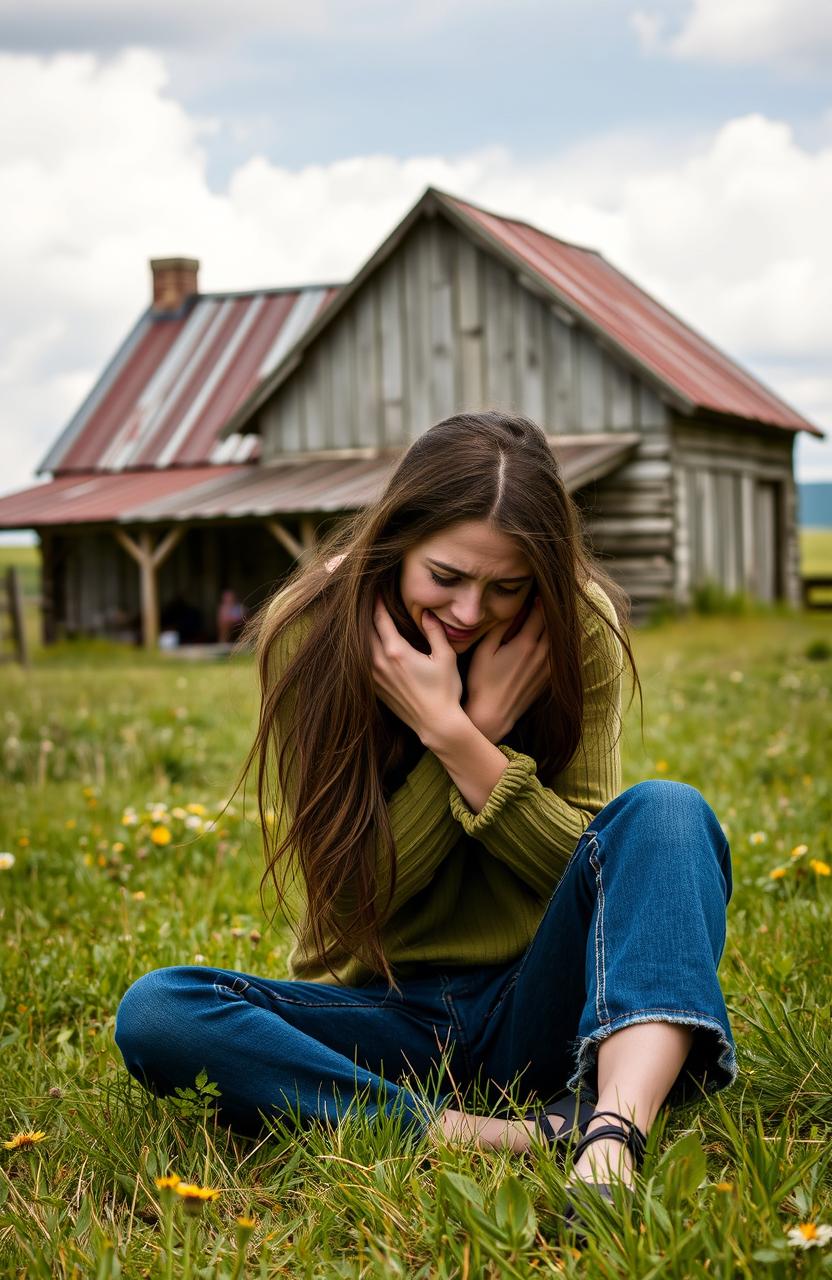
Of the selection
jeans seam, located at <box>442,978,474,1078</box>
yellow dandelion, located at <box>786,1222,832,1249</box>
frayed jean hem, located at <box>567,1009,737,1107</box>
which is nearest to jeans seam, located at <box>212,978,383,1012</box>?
jeans seam, located at <box>442,978,474,1078</box>

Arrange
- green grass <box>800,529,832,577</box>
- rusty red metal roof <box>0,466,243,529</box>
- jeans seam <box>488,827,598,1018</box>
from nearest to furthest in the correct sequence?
jeans seam <box>488,827,598,1018</box> < rusty red metal roof <box>0,466,243,529</box> < green grass <box>800,529,832,577</box>

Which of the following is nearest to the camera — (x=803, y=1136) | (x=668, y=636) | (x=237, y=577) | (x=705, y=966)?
(x=705, y=966)

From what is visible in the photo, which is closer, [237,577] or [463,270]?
[463,270]

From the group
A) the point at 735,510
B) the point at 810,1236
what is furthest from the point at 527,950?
the point at 735,510

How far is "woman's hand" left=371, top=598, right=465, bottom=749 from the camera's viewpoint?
102 inches

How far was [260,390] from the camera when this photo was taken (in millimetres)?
18328

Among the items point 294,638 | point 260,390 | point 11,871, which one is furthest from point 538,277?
point 294,638

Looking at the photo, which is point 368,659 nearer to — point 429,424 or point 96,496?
point 429,424

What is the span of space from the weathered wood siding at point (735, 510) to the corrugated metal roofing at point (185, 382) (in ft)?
22.0

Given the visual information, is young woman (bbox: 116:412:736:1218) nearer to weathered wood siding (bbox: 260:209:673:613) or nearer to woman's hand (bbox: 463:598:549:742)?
→ woman's hand (bbox: 463:598:549:742)

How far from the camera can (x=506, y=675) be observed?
8.82 ft

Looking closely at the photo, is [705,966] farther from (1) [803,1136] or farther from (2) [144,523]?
(2) [144,523]

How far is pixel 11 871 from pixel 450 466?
2.65 meters

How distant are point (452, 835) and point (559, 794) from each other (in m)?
0.26
